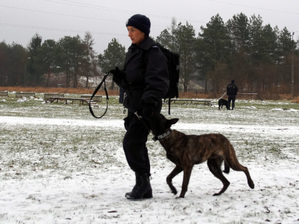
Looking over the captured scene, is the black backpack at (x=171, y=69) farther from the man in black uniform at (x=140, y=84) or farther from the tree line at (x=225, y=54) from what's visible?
the tree line at (x=225, y=54)

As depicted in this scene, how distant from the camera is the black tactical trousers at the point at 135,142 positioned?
13.0 feet

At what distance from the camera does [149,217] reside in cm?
338

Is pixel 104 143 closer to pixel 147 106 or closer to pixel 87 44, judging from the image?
pixel 147 106

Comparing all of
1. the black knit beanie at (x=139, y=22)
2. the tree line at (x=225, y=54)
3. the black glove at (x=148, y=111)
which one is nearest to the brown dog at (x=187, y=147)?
the black glove at (x=148, y=111)

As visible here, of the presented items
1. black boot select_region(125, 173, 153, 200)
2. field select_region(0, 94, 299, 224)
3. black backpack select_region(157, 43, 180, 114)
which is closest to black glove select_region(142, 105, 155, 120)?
black backpack select_region(157, 43, 180, 114)

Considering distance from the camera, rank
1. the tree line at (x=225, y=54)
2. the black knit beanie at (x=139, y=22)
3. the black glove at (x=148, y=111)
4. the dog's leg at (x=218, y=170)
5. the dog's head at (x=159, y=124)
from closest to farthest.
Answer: the black glove at (x=148, y=111), the dog's head at (x=159, y=124), the black knit beanie at (x=139, y=22), the dog's leg at (x=218, y=170), the tree line at (x=225, y=54)

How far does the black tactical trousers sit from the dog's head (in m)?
0.17

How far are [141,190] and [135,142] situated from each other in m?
0.55

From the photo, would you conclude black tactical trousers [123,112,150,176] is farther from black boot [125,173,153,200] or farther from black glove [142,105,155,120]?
black glove [142,105,155,120]

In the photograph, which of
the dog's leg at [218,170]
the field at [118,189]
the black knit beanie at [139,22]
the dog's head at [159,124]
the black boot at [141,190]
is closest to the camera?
the field at [118,189]

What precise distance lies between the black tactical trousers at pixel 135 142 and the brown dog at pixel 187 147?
19 cm

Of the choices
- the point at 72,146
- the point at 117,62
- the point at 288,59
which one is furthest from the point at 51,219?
the point at 117,62

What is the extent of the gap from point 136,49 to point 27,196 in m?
2.13

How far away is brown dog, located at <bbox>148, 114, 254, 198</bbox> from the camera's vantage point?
385cm
